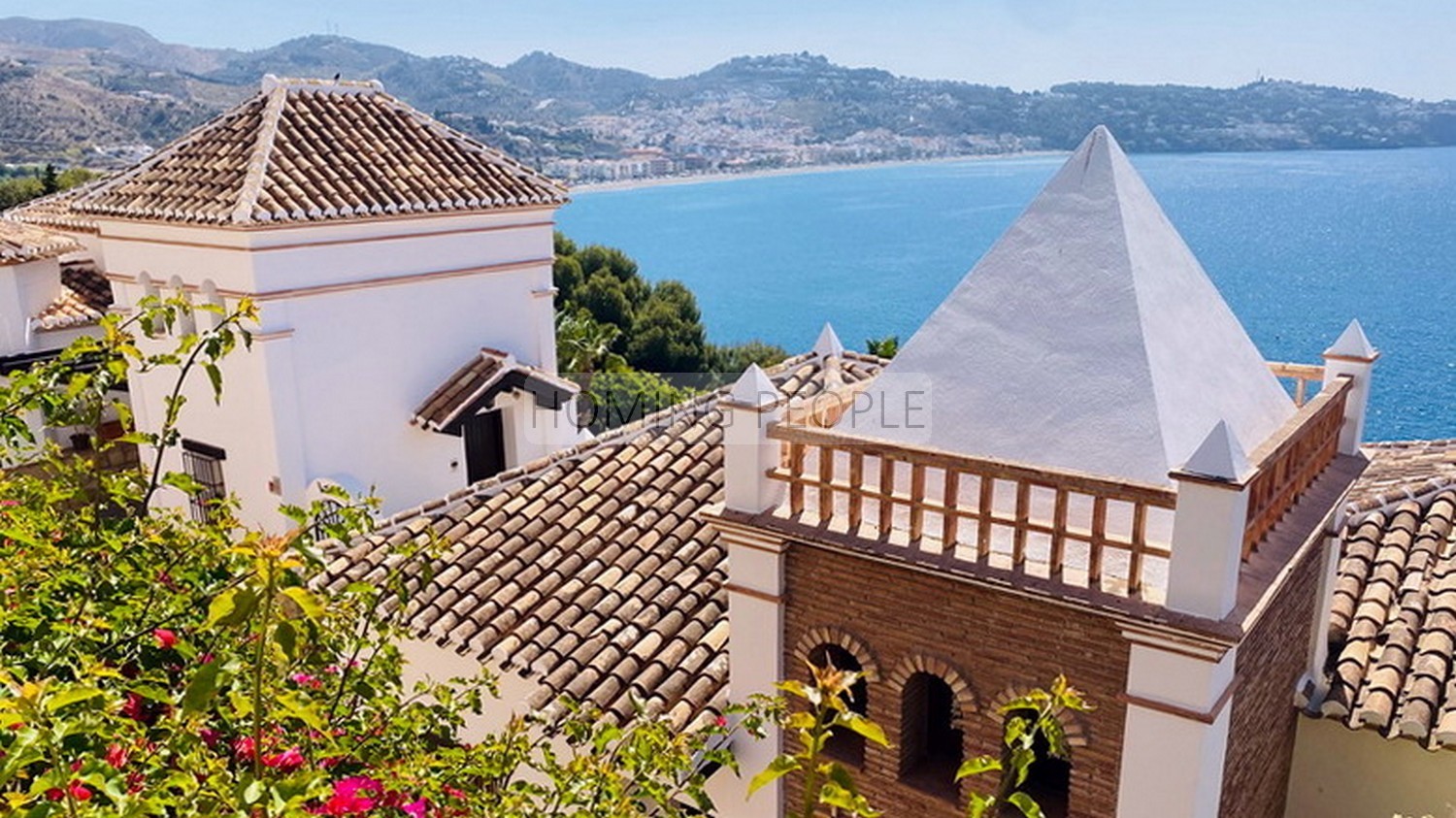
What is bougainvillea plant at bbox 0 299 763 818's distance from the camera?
239cm

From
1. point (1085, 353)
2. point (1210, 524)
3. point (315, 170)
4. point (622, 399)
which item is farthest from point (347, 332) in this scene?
point (622, 399)

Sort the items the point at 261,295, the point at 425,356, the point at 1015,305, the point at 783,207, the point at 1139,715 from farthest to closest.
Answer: the point at 783,207 → the point at 425,356 → the point at 261,295 → the point at 1015,305 → the point at 1139,715

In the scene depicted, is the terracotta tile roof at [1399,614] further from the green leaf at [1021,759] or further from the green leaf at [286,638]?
the green leaf at [286,638]

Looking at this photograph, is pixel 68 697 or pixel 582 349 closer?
pixel 68 697

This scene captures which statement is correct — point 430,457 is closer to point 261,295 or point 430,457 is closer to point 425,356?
point 425,356

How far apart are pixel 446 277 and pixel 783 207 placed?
17193 centimetres

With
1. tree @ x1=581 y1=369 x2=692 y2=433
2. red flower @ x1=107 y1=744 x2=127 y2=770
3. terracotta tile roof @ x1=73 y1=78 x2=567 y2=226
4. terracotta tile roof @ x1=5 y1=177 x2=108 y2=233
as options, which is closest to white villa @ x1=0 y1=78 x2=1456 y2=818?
red flower @ x1=107 y1=744 x2=127 y2=770

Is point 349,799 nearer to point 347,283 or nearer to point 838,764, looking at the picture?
point 838,764

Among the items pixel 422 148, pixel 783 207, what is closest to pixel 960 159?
pixel 783 207

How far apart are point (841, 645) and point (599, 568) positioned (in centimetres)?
277

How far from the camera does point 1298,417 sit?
20.1 ft

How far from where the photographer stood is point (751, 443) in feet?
20.7

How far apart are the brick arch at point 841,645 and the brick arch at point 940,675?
0.43 ft

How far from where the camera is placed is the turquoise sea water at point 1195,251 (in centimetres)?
6612
